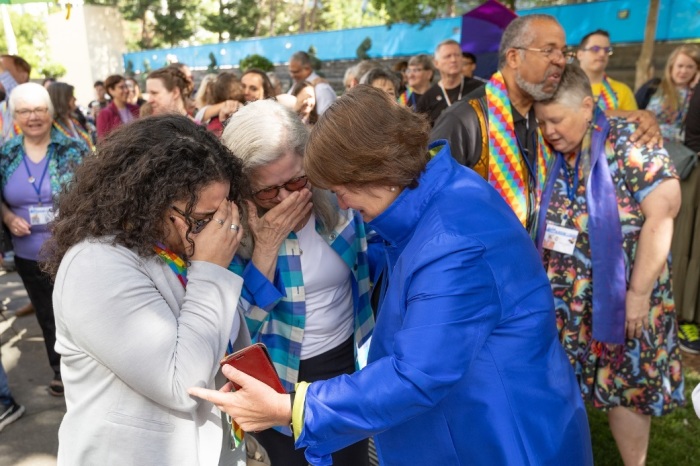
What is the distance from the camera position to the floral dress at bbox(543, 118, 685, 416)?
2.49m

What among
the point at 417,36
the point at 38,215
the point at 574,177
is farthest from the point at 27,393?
the point at 417,36

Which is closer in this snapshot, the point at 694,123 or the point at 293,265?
the point at 293,265

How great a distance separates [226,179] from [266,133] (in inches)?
14.4

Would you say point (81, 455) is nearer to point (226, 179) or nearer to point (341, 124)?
point (226, 179)

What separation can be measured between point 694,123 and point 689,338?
1.78 m

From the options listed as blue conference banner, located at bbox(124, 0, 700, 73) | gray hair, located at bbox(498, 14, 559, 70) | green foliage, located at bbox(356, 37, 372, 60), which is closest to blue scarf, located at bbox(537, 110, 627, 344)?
gray hair, located at bbox(498, 14, 559, 70)

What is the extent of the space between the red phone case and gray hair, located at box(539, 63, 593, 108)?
1.78 meters

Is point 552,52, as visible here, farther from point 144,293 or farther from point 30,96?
point 30,96

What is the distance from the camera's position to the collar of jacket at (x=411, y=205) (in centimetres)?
150

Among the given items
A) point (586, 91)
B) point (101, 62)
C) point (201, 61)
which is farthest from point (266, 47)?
point (586, 91)

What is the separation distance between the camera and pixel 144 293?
1371 millimetres

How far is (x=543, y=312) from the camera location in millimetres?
1519

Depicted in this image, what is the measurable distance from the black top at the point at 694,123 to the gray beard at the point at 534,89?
→ 288cm

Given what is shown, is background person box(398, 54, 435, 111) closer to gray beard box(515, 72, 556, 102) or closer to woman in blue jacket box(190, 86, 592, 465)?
gray beard box(515, 72, 556, 102)
